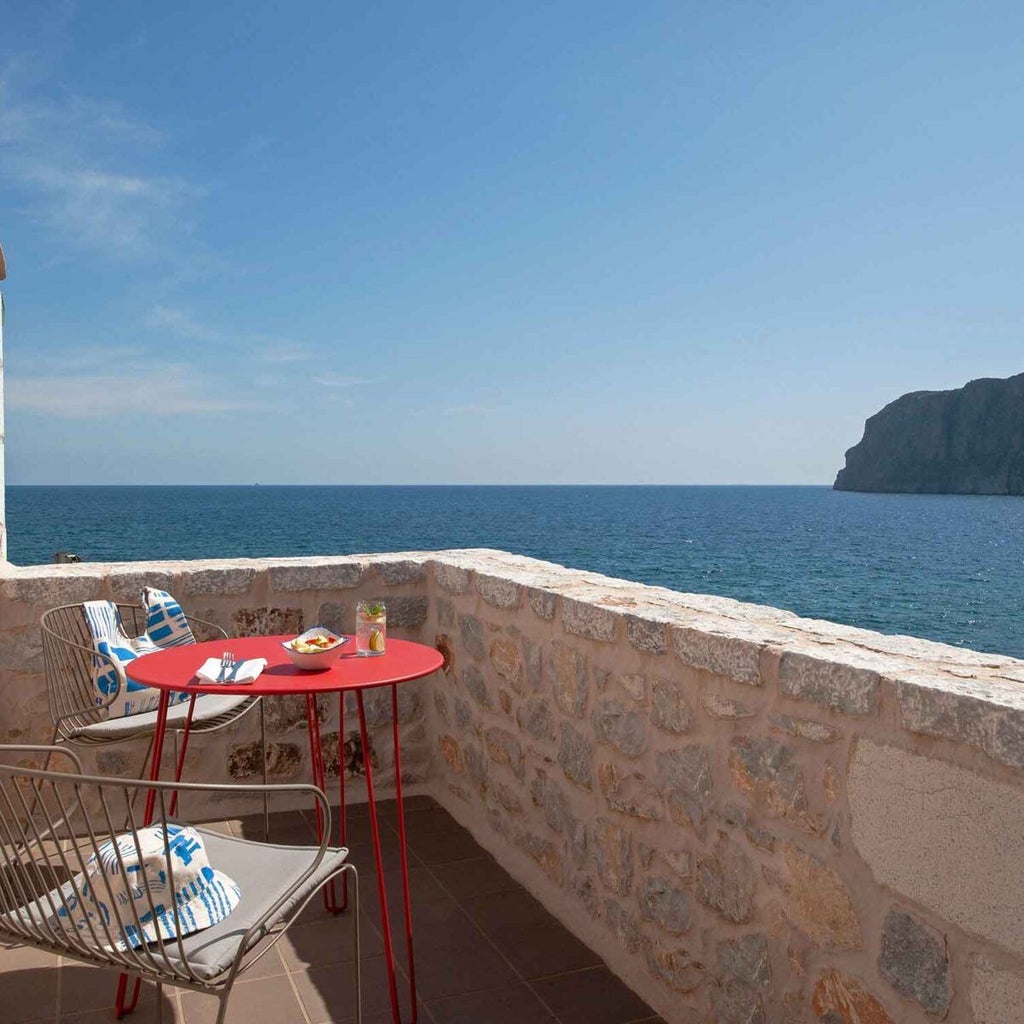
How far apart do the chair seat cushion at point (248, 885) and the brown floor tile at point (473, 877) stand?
3.76ft

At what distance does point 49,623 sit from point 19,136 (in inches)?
980

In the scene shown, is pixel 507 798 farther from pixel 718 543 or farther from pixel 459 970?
pixel 718 543

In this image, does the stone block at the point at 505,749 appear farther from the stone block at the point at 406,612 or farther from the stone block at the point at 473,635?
the stone block at the point at 406,612

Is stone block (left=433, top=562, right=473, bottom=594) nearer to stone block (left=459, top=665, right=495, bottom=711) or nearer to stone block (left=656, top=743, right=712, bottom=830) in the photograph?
stone block (left=459, top=665, right=495, bottom=711)

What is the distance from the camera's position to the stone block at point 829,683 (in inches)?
59.9

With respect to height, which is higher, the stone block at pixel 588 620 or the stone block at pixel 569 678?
the stone block at pixel 588 620

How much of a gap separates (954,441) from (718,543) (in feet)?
123

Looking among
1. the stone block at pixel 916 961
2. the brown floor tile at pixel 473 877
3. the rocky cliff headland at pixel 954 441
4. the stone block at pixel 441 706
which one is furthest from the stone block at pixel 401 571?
the rocky cliff headland at pixel 954 441

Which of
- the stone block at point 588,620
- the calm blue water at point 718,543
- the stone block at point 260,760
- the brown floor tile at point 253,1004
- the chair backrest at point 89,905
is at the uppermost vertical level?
the stone block at point 588,620

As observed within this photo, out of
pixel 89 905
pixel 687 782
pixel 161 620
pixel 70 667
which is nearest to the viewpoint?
pixel 89 905

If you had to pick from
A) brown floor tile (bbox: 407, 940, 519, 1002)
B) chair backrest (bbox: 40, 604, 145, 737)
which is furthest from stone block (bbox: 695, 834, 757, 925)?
chair backrest (bbox: 40, 604, 145, 737)

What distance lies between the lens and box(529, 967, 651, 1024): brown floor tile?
7.08 feet

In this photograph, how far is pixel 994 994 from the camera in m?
1.30

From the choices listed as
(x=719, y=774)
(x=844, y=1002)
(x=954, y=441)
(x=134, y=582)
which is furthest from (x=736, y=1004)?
(x=954, y=441)
